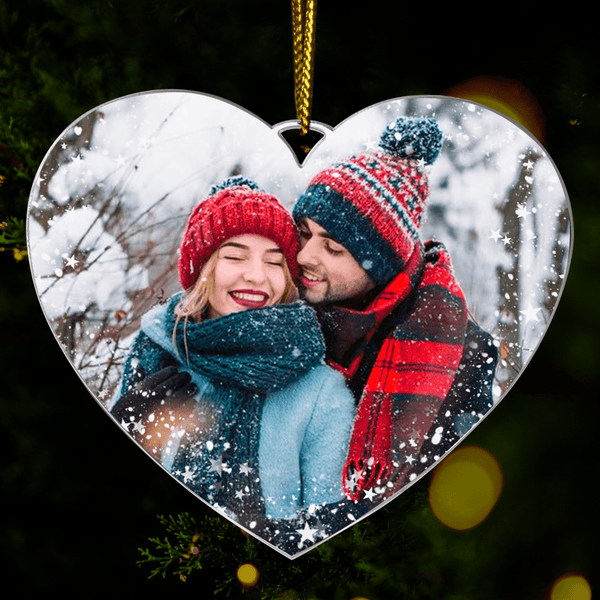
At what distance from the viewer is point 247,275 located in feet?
2.61

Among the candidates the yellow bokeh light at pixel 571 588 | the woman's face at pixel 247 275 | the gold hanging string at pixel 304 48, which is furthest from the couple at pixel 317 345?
the yellow bokeh light at pixel 571 588

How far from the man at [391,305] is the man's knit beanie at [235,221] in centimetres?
2

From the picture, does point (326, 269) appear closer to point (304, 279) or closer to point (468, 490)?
point (304, 279)

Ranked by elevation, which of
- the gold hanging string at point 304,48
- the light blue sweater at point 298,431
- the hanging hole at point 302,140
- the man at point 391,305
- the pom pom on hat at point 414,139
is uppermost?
the gold hanging string at point 304,48

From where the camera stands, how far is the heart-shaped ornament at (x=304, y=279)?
2.58ft

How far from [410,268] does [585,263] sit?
0.29m

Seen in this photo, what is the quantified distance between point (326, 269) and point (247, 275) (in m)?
0.11

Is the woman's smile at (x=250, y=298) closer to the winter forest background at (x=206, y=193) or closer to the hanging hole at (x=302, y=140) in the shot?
the winter forest background at (x=206, y=193)

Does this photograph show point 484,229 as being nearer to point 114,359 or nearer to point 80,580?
point 114,359

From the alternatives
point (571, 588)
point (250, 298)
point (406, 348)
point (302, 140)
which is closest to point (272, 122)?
point (302, 140)

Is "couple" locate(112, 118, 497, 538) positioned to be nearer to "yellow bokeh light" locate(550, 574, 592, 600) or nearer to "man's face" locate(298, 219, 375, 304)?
"man's face" locate(298, 219, 375, 304)

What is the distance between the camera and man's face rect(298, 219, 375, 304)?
78 centimetres

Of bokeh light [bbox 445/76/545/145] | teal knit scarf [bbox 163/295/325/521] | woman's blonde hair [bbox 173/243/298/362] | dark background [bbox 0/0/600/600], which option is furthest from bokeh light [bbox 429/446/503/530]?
bokeh light [bbox 445/76/545/145]

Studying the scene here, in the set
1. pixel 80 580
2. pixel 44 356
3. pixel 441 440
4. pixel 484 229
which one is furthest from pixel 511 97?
pixel 80 580
